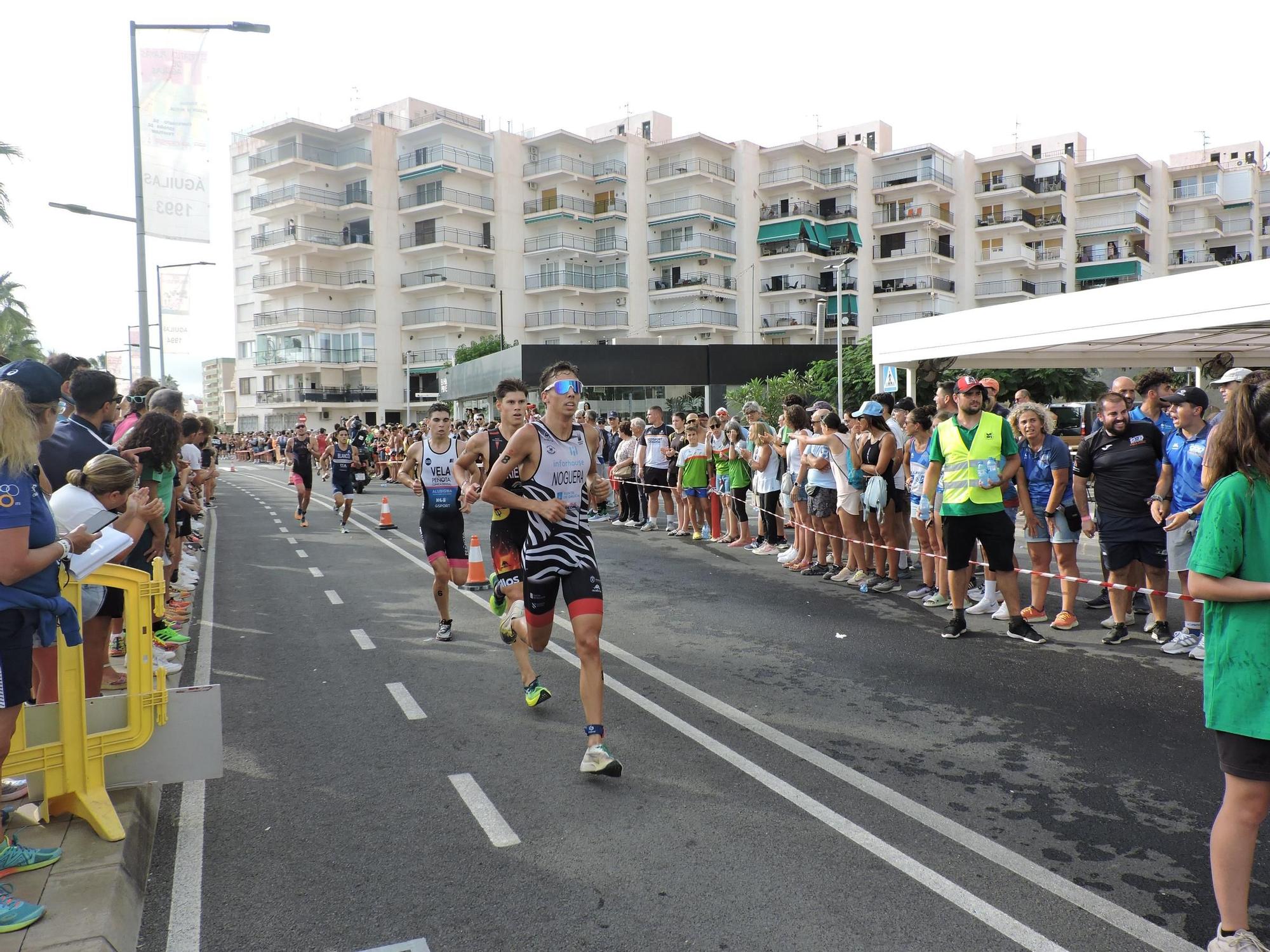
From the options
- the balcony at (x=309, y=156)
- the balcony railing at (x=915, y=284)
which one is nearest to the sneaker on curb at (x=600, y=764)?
the balcony at (x=309, y=156)

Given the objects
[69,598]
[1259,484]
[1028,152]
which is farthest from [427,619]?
[1028,152]

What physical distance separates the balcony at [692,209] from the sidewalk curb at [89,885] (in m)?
61.9

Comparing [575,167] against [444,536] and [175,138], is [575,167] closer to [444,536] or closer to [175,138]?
[175,138]

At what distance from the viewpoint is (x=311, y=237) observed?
62.6m

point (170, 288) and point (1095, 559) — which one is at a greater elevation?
point (170, 288)

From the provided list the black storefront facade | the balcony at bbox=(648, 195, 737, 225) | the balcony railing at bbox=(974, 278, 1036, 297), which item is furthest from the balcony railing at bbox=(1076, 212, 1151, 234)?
the black storefront facade

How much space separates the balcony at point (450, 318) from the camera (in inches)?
2468

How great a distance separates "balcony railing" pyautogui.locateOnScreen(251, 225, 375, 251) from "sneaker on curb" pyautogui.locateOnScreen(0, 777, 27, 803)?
205 ft

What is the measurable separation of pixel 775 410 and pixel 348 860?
111 feet

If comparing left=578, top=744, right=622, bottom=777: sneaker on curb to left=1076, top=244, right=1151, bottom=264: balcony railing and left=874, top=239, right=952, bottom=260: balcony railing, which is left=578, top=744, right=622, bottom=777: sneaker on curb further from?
left=1076, top=244, right=1151, bottom=264: balcony railing

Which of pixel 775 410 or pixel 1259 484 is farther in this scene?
pixel 775 410

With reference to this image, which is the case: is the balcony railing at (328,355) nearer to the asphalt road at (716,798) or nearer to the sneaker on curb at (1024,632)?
the asphalt road at (716,798)

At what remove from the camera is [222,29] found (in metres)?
13.2

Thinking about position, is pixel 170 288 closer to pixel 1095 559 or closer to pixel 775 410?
pixel 1095 559
